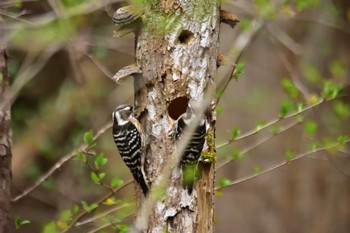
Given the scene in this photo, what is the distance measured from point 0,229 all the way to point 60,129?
3.49m

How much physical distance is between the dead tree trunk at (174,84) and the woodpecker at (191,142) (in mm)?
56

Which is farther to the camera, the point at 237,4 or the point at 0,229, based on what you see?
the point at 237,4

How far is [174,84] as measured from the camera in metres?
4.06

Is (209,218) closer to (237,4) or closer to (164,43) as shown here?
(164,43)

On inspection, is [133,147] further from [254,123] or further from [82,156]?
[254,123]

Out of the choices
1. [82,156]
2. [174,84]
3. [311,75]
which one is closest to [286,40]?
[311,75]

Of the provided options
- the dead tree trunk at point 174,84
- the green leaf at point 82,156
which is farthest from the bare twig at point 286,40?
the dead tree trunk at point 174,84

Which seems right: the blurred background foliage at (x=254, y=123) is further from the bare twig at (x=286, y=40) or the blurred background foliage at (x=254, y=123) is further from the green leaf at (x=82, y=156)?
the green leaf at (x=82, y=156)

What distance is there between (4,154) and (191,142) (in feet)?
3.56

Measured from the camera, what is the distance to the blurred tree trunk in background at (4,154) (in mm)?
4332

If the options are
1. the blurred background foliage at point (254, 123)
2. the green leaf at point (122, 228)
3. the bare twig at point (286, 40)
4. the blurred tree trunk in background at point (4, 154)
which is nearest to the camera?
the blurred tree trunk in background at point (4, 154)

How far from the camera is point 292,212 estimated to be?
739cm

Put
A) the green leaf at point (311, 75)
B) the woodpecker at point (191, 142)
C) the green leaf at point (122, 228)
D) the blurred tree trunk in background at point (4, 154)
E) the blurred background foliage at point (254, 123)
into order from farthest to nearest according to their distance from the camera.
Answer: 1. the blurred background foliage at point (254, 123)
2. the green leaf at point (311, 75)
3. the green leaf at point (122, 228)
4. the blurred tree trunk in background at point (4, 154)
5. the woodpecker at point (191, 142)

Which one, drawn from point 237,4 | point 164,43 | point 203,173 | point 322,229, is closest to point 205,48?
point 164,43
